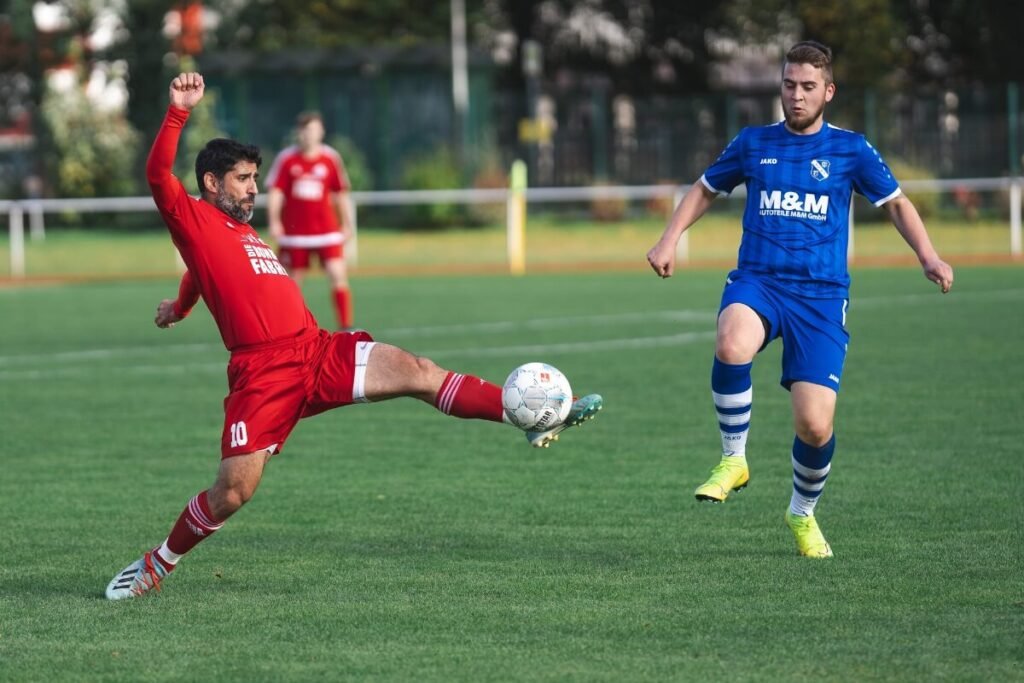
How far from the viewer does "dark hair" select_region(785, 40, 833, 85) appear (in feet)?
22.9

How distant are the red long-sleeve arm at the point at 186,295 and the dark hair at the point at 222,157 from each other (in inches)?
17.2

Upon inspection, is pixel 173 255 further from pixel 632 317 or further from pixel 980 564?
pixel 980 564

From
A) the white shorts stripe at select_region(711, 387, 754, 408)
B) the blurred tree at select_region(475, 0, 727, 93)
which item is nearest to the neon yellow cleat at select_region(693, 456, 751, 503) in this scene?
the white shorts stripe at select_region(711, 387, 754, 408)

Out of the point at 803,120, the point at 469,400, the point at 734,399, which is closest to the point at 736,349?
the point at 734,399

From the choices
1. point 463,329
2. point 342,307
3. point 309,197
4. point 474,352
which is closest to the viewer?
point 474,352

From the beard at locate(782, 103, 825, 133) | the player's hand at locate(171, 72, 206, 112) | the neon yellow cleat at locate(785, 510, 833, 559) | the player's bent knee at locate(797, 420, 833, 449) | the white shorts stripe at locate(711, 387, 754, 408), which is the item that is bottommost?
the neon yellow cleat at locate(785, 510, 833, 559)

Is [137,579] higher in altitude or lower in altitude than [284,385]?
lower

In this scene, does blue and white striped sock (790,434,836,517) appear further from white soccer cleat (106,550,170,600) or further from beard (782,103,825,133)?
white soccer cleat (106,550,170,600)

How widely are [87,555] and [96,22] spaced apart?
40.0 meters

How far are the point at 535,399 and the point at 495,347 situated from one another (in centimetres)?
922

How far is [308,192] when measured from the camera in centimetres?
1770

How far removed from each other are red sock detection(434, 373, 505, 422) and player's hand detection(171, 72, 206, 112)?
4.68 ft

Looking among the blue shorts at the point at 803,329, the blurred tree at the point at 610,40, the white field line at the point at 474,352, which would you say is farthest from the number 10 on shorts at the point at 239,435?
the blurred tree at the point at 610,40

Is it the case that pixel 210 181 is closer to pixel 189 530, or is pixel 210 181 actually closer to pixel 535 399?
pixel 189 530
